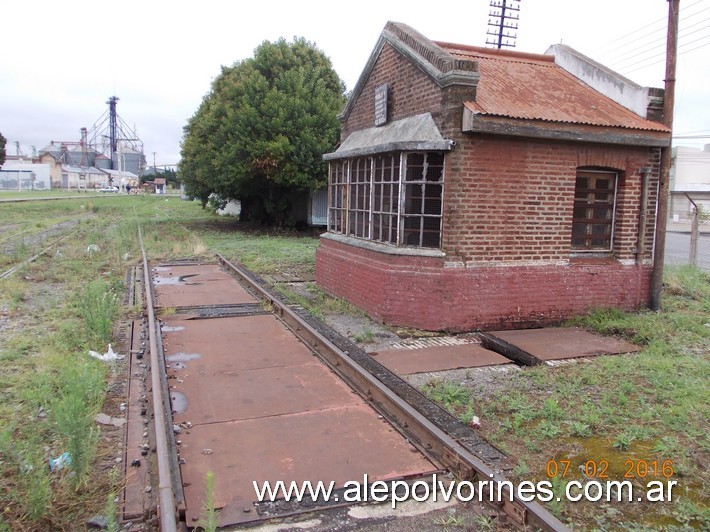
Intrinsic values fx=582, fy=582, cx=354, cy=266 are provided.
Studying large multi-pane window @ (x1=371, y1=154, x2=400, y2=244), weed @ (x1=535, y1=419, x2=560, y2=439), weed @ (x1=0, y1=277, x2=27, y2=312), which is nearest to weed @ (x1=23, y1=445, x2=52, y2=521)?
weed @ (x1=535, y1=419, x2=560, y2=439)

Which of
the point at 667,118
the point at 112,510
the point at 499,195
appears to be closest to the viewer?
the point at 112,510

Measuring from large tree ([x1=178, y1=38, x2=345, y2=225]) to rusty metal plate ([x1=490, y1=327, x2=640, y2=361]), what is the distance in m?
14.7

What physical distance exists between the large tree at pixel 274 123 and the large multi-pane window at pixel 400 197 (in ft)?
37.9

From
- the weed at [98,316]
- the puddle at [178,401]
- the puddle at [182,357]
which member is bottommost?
the puddle at [178,401]

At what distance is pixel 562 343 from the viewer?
25.8 feet

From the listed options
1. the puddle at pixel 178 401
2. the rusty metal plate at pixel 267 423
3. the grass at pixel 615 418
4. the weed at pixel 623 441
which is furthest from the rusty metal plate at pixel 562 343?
the puddle at pixel 178 401

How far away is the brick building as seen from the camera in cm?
824

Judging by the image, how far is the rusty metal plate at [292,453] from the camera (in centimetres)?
406

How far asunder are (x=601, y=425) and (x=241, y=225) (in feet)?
83.4

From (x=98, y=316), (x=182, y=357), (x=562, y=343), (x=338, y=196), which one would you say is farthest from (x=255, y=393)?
(x=338, y=196)

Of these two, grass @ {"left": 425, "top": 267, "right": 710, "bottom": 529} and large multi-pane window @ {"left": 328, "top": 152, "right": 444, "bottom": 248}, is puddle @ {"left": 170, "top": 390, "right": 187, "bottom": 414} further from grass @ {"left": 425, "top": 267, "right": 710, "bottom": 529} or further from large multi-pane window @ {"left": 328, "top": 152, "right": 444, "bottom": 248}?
large multi-pane window @ {"left": 328, "top": 152, "right": 444, "bottom": 248}

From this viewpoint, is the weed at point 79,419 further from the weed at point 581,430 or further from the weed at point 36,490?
the weed at point 581,430

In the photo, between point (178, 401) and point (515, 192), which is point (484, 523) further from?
point (515, 192)

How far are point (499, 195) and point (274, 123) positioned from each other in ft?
47.9
